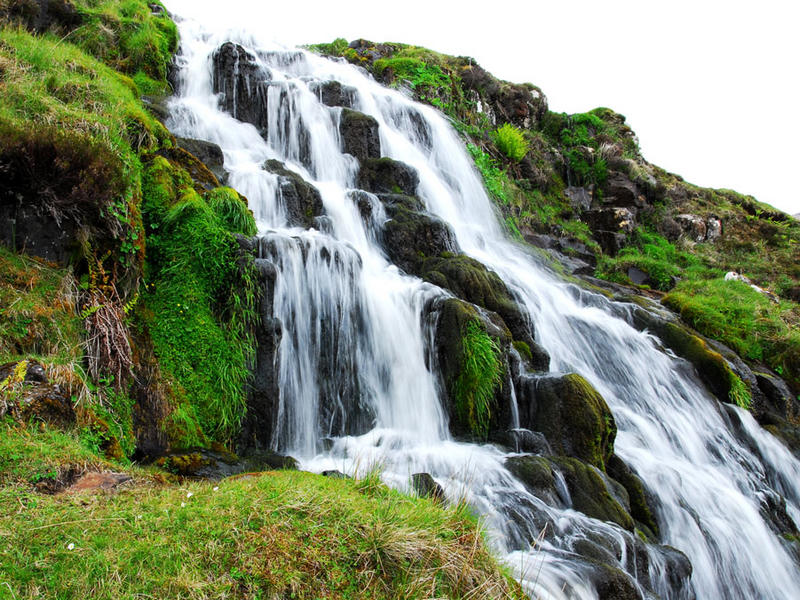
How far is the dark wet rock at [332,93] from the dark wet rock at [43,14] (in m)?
6.33

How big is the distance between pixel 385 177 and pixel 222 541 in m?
11.3

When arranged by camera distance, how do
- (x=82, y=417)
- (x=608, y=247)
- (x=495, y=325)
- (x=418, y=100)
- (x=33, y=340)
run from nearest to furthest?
(x=82, y=417) → (x=33, y=340) → (x=495, y=325) → (x=608, y=247) → (x=418, y=100)

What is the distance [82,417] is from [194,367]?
5.61ft

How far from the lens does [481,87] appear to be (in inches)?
852

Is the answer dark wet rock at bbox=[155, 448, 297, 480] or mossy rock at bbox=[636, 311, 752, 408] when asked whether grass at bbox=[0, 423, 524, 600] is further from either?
mossy rock at bbox=[636, 311, 752, 408]

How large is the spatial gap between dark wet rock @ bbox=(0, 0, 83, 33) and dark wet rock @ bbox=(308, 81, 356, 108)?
633cm

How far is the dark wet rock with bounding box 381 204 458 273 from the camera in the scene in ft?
33.2

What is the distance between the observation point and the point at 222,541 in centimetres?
254

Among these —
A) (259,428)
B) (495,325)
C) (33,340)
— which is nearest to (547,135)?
(495,325)

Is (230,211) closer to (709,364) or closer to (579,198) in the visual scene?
(709,364)

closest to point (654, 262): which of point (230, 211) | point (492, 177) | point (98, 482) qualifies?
point (492, 177)

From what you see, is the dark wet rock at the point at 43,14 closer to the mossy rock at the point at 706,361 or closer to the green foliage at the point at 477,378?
the green foliage at the point at 477,378

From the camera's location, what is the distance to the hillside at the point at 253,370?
8.71ft

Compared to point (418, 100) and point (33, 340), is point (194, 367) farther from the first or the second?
point (418, 100)
